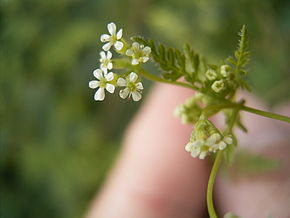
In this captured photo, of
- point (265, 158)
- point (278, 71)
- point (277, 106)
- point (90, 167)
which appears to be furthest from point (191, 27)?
point (265, 158)

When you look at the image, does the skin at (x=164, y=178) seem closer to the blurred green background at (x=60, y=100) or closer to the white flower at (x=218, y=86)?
the blurred green background at (x=60, y=100)

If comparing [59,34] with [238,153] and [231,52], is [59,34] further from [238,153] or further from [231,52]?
[238,153]

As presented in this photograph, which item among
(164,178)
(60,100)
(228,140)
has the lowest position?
(60,100)

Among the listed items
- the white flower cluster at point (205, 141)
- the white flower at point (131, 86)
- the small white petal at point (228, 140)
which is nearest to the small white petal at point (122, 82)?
the white flower at point (131, 86)

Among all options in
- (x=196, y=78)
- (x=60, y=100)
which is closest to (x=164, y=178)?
(x=196, y=78)

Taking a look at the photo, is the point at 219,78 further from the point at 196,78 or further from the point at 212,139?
the point at 212,139

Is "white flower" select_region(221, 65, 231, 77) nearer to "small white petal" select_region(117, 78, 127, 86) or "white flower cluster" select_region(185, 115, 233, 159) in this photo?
"white flower cluster" select_region(185, 115, 233, 159)
